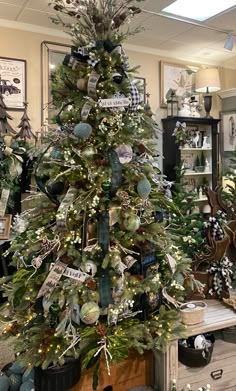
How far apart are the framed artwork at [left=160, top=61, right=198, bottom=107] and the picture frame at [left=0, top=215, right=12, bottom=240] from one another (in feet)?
8.16

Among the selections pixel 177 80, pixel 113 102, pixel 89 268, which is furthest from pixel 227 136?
pixel 89 268

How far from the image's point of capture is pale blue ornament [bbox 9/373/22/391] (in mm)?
2008

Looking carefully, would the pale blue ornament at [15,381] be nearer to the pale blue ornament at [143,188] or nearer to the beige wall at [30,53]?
the pale blue ornament at [143,188]

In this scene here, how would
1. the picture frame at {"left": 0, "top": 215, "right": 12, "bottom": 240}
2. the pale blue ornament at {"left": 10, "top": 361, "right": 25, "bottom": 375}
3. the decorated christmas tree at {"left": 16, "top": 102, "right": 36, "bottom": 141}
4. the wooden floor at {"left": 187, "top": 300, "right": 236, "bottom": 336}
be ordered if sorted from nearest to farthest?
1. the wooden floor at {"left": 187, "top": 300, "right": 236, "bottom": 336}
2. the pale blue ornament at {"left": 10, "top": 361, "right": 25, "bottom": 375}
3. the picture frame at {"left": 0, "top": 215, "right": 12, "bottom": 240}
4. the decorated christmas tree at {"left": 16, "top": 102, "right": 36, "bottom": 141}

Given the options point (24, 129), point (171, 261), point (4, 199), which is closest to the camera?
point (171, 261)

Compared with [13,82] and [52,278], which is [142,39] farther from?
[52,278]

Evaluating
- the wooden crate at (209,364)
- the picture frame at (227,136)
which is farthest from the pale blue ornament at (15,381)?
the picture frame at (227,136)

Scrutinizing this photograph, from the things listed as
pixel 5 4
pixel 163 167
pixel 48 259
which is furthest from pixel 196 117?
pixel 48 259

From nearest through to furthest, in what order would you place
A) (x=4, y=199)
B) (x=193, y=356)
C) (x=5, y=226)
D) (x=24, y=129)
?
1. (x=193, y=356)
2. (x=4, y=199)
3. (x=5, y=226)
4. (x=24, y=129)

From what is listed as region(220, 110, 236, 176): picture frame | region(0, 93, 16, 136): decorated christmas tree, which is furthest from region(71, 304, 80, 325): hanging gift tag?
region(220, 110, 236, 176): picture frame

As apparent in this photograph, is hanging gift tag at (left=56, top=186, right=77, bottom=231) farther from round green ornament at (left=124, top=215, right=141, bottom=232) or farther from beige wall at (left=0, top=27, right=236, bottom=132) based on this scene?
beige wall at (left=0, top=27, right=236, bottom=132)

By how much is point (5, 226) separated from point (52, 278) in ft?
6.50

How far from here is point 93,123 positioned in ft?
5.64

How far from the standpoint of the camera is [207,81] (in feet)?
15.3
